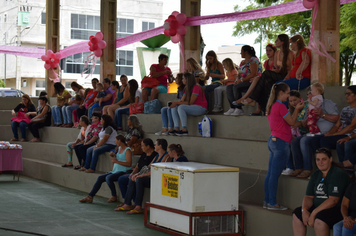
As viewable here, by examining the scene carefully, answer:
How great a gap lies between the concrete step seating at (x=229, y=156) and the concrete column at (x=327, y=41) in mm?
397

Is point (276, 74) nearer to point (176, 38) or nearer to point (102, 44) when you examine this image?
point (176, 38)

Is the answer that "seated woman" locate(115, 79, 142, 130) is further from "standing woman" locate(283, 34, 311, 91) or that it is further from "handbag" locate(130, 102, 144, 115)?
"standing woman" locate(283, 34, 311, 91)

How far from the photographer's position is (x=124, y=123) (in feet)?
34.3

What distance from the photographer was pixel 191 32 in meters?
10.6

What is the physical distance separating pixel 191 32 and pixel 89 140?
3.10 meters

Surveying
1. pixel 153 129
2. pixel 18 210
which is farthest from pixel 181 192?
pixel 153 129

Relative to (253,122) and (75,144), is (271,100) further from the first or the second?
(75,144)

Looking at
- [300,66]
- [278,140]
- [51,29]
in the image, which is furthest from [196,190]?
[51,29]

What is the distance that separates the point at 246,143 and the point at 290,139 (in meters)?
1.17

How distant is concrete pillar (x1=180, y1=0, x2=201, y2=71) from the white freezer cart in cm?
502

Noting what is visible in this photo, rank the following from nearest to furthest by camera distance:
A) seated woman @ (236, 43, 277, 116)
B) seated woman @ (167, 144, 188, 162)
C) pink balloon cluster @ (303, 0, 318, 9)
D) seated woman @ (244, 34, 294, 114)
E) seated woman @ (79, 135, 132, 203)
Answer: seated woman @ (167, 144, 188, 162)
pink balloon cluster @ (303, 0, 318, 9)
seated woman @ (244, 34, 294, 114)
seated woman @ (236, 43, 277, 116)
seated woman @ (79, 135, 132, 203)

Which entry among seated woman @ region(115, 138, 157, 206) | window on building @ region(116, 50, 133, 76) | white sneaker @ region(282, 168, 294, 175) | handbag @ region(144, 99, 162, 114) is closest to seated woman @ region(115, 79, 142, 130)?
handbag @ region(144, 99, 162, 114)

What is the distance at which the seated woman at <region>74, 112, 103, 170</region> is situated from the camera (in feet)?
31.6

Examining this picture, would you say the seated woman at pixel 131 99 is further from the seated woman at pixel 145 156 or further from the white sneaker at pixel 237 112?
the white sneaker at pixel 237 112
